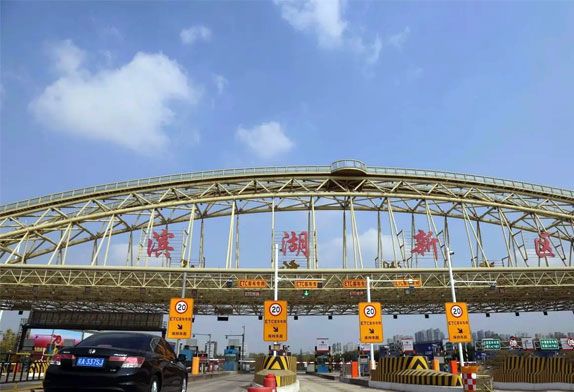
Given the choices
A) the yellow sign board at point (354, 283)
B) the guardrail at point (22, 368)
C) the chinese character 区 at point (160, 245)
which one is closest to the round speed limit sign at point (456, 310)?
the yellow sign board at point (354, 283)

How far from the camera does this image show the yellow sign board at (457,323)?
2237cm

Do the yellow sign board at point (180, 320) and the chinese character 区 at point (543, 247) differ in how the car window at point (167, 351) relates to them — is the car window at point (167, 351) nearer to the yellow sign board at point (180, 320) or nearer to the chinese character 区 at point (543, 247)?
the yellow sign board at point (180, 320)

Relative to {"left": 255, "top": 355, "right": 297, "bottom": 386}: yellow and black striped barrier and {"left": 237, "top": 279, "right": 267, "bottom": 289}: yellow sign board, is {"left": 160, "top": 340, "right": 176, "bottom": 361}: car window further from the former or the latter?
{"left": 237, "top": 279, "right": 267, "bottom": 289}: yellow sign board

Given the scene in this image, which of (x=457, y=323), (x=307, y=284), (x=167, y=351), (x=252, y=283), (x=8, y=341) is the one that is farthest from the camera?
(x=8, y=341)

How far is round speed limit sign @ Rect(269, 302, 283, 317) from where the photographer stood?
22.4 meters

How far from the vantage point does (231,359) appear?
58.0 m

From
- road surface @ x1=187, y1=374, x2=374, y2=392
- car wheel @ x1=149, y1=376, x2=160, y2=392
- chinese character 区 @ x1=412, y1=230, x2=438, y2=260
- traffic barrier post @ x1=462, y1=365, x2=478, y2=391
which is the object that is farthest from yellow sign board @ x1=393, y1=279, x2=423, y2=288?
car wheel @ x1=149, y1=376, x2=160, y2=392

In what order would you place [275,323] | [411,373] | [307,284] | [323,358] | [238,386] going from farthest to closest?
[323,358] → [307,284] → [275,323] → [238,386] → [411,373]

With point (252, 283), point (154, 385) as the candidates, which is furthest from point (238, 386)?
point (252, 283)

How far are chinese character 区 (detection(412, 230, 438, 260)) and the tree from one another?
72.1 metres

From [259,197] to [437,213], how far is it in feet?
60.3

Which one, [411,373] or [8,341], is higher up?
[8,341]

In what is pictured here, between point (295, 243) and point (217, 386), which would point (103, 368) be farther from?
point (295, 243)

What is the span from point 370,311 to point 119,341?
20.4m
